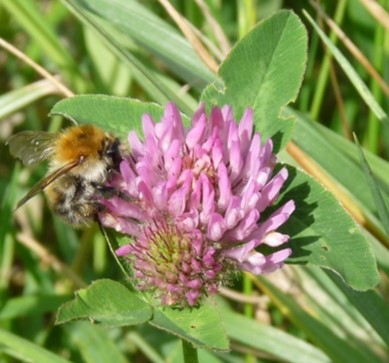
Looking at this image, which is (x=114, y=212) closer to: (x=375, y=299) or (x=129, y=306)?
(x=129, y=306)

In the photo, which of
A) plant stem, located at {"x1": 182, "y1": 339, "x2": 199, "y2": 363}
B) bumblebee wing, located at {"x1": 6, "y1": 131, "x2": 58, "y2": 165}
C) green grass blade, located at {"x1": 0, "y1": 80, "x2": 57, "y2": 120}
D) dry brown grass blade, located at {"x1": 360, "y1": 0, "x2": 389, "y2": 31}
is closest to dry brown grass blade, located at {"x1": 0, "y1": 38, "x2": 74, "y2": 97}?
green grass blade, located at {"x1": 0, "y1": 80, "x2": 57, "y2": 120}

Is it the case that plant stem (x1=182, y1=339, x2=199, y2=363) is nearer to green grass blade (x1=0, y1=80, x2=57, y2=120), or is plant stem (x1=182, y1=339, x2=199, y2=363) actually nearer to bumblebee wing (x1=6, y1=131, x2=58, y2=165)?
bumblebee wing (x1=6, y1=131, x2=58, y2=165)

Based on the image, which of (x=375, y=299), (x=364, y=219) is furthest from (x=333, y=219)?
(x=364, y=219)

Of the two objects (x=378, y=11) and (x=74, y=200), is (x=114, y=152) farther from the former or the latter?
(x=378, y=11)

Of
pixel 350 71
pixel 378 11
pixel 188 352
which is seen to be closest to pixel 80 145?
pixel 188 352

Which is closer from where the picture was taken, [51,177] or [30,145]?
[51,177]

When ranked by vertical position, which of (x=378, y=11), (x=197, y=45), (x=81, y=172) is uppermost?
(x=81, y=172)
